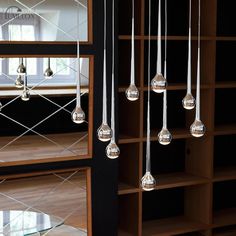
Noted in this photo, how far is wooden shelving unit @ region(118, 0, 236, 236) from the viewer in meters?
4.08

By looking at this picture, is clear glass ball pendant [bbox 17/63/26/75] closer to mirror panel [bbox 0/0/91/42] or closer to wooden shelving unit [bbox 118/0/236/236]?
mirror panel [bbox 0/0/91/42]

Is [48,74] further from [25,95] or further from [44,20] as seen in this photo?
[44,20]

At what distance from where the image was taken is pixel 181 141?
463 centimetres

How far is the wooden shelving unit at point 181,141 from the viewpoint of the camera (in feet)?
13.4

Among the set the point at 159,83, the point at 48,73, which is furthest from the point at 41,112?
the point at 159,83

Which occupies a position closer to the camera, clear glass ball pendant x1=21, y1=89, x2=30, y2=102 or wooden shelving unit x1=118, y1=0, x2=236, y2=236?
clear glass ball pendant x1=21, y1=89, x2=30, y2=102

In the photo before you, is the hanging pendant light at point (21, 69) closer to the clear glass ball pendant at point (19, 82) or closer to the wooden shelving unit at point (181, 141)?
the clear glass ball pendant at point (19, 82)

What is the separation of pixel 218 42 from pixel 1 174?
231cm

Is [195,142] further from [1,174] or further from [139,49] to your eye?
[1,174]

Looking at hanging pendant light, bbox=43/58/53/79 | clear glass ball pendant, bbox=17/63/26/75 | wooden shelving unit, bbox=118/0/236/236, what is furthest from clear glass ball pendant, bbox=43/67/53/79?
wooden shelving unit, bbox=118/0/236/236

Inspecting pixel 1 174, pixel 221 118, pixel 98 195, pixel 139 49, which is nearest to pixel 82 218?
pixel 98 195

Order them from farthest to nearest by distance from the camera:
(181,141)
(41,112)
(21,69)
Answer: (181,141) < (41,112) < (21,69)

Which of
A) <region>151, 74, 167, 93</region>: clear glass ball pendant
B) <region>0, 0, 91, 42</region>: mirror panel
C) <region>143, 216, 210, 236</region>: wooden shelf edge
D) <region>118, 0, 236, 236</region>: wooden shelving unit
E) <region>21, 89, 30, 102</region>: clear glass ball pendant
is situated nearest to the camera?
<region>151, 74, 167, 93</region>: clear glass ball pendant

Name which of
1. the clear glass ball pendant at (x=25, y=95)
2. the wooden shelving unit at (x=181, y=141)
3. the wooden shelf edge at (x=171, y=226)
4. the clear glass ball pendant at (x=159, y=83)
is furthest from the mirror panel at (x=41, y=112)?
the clear glass ball pendant at (x=159, y=83)
